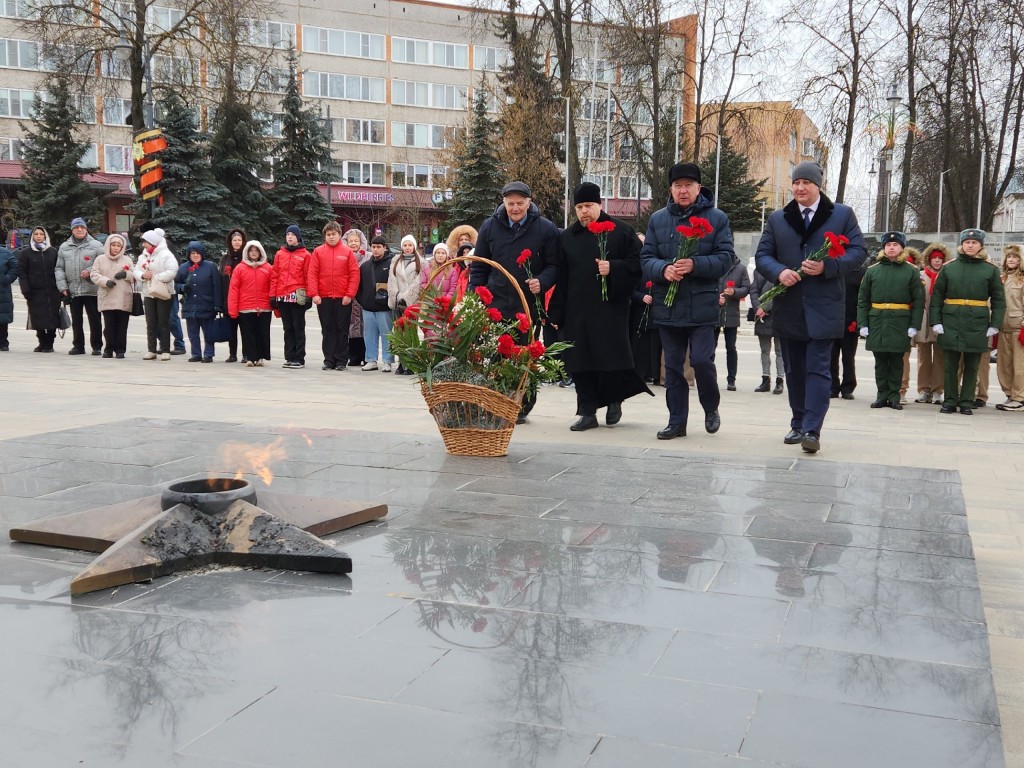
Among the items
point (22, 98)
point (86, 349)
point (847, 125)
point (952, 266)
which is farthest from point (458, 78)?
point (952, 266)

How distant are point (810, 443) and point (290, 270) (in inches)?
369

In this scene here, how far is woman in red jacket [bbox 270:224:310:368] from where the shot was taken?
49.8 ft

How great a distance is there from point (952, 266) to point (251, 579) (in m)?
9.66

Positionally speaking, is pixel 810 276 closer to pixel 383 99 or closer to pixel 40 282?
pixel 40 282

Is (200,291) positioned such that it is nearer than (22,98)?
Yes

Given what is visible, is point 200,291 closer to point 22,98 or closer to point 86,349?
point 86,349

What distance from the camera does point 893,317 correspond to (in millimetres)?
11609

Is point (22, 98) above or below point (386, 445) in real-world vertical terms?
above

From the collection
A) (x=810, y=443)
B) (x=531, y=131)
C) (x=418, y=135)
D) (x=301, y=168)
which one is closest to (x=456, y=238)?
(x=810, y=443)

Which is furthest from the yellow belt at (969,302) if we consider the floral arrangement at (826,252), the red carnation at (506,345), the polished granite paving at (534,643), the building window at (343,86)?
the building window at (343,86)

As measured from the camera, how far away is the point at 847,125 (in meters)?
31.5

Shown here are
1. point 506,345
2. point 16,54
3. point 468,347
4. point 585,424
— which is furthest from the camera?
point 16,54

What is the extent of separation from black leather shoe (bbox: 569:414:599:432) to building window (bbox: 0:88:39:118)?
55.5 m

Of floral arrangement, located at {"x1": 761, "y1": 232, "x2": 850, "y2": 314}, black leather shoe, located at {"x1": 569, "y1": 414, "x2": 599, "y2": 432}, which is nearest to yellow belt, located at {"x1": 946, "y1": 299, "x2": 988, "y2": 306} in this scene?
floral arrangement, located at {"x1": 761, "y1": 232, "x2": 850, "y2": 314}
